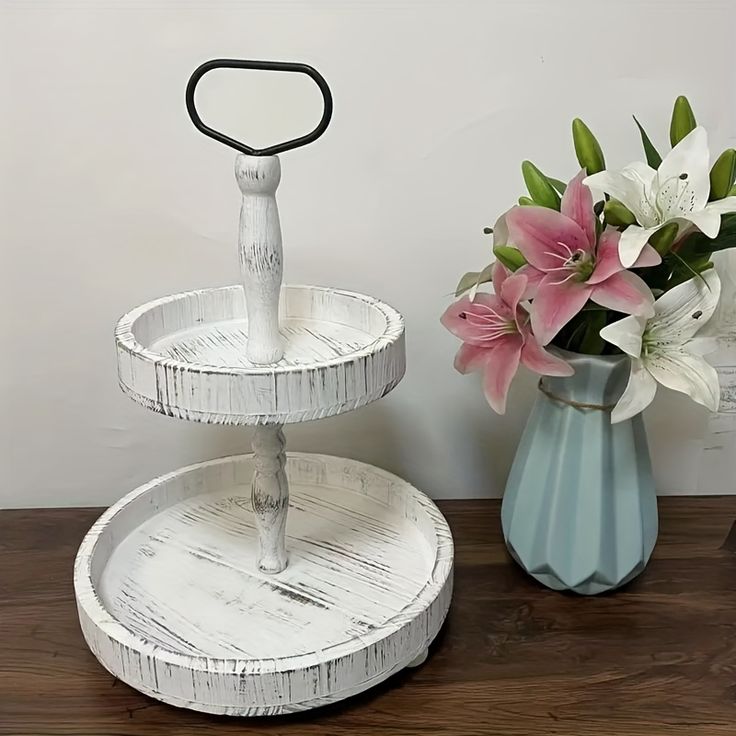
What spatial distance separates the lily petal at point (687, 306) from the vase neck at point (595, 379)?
0.05m

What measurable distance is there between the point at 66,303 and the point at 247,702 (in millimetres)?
457

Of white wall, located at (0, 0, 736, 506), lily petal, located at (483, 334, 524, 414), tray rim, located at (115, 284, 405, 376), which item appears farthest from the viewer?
white wall, located at (0, 0, 736, 506)

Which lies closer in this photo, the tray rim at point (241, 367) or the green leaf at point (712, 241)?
the tray rim at point (241, 367)

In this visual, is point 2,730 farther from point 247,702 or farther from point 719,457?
point 719,457

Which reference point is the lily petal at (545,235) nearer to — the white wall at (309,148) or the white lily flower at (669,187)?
the white lily flower at (669,187)

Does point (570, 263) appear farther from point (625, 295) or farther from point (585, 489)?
point (585, 489)

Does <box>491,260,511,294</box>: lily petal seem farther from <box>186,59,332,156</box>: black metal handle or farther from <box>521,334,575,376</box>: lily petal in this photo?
<box>186,59,332,156</box>: black metal handle

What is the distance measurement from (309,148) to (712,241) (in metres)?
0.37

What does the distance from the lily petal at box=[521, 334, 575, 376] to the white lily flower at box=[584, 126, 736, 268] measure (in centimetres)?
10

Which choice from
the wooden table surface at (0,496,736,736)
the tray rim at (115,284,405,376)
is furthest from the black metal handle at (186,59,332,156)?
the wooden table surface at (0,496,736,736)

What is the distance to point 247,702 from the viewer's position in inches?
22.3

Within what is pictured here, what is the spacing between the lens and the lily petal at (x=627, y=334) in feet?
2.05

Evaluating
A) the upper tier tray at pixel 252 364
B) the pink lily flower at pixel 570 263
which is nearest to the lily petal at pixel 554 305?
the pink lily flower at pixel 570 263

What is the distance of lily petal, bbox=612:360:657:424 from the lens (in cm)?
65
